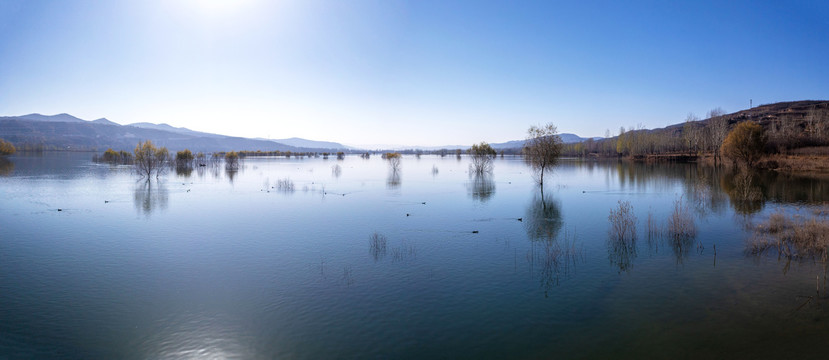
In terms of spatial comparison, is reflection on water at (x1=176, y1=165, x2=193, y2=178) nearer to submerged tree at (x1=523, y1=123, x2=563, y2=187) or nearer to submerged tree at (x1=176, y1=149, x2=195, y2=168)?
submerged tree at (x1=176, y1=149, x2=195, y2=168)

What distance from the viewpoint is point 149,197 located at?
88.3 feet

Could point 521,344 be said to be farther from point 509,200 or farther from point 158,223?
point 509,200

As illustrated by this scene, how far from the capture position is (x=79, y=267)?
11.8 m

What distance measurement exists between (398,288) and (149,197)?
24003 millimetres

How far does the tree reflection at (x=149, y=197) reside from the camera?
73.8 ft

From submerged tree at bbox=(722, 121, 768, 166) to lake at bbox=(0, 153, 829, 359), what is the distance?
38261mm

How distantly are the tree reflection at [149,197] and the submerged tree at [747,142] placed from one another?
61449 mm

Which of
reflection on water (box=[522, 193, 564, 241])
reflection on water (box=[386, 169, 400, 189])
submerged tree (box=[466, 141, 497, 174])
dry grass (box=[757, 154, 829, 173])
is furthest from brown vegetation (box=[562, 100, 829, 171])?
reflection on water (box=[522, 193, 564, 241])

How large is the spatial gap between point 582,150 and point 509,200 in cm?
12812

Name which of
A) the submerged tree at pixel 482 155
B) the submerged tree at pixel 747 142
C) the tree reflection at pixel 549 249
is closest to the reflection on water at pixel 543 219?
the tree reflection at pixel 549 249

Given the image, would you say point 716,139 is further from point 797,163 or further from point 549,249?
point 549,249

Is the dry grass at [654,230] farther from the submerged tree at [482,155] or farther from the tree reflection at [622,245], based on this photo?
the submerged tree at [482,155]

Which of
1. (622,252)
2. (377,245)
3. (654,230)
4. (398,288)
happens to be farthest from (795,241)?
(377,245)

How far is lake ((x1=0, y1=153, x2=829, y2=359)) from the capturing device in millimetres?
7137
